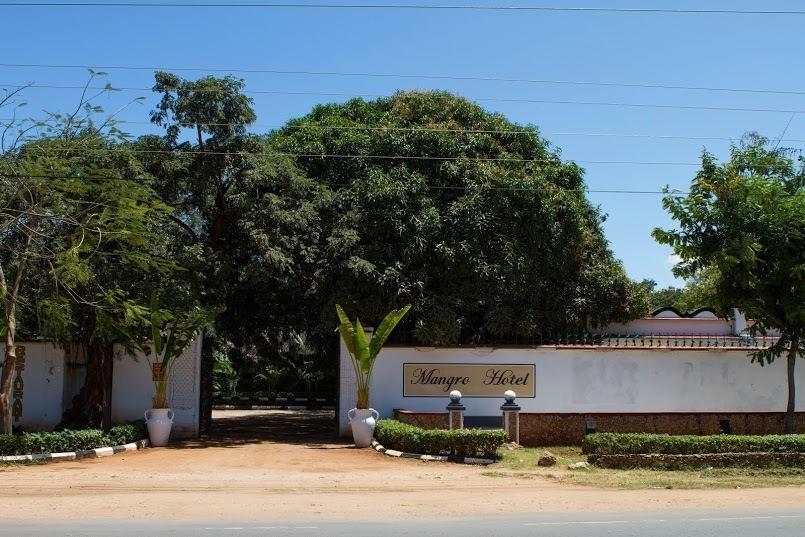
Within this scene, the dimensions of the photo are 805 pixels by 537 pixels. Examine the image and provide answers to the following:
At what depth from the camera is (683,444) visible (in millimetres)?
15219

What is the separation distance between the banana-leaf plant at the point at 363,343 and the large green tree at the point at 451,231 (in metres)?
1.39

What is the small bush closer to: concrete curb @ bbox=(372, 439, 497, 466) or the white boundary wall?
the white boundary wall

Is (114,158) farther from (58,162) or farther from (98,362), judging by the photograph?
(98,362)

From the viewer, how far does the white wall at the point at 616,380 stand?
20297mm

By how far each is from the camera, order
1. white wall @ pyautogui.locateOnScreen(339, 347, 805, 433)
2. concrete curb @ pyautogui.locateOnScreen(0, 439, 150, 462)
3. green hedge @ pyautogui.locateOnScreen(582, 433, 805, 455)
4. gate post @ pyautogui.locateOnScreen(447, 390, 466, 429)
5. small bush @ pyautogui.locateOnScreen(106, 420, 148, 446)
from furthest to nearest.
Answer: white wall @ pyautogui.locateOnScreen(339, 347, 805, 433), gate post @ pyautogui.locateOnScreen(447, 390, 466, 429), small bush @ pyautogui.locateOnScreen(106, 420, 148, 446), concrete curb @ pyautogui.locateOnScreen(0, 439, 150, 462), green hedge @ pyautogui.locateOnScreen(582, 433, 805, 455)

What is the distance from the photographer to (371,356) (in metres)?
18.8

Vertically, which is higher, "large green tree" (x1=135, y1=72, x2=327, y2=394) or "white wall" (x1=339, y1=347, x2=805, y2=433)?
"large green tree" (x1=135, y1=72, x2=327, y2=394)

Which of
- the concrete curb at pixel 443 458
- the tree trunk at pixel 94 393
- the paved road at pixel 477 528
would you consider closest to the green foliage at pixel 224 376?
the tree trunk at pixel 94 393

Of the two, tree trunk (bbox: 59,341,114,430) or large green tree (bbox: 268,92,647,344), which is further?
large green tree (bbox: 268,92,647,344)

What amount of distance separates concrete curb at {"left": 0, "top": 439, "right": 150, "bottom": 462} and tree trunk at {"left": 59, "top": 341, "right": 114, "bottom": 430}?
6.58 ft

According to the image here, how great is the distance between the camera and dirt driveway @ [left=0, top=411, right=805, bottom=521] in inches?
421

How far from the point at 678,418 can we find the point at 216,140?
13335mm

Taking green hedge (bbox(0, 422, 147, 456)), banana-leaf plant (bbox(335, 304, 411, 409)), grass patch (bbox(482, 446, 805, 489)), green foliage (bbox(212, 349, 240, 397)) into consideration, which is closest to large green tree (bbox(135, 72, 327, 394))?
banana-leaf plant (bbox(335, 304, 411, 409))

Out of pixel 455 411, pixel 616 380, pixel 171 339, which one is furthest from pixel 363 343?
pixel 616 380
